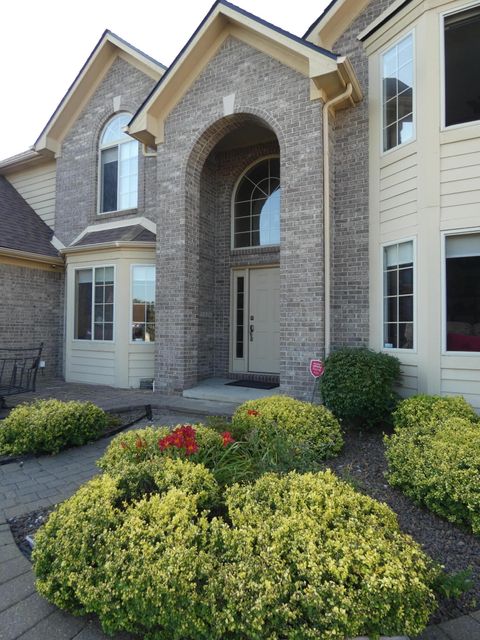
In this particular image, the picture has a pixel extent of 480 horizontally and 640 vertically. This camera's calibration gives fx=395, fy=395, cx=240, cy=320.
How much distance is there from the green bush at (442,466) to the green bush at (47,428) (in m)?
3.69

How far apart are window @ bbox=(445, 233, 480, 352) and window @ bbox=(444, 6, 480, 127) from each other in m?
1.77

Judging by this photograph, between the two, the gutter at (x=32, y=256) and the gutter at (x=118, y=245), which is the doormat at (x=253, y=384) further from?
the gutter at (x=32, y=256)

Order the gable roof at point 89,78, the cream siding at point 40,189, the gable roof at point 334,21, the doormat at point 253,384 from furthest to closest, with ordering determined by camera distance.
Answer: the cream siding at point 40,189 < the gable roof at point 89,78 < the doormat at point 253,384 < the gable roof at point 334,21

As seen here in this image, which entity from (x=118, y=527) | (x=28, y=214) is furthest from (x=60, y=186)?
(x=118, y=527)

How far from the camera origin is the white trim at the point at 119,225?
9.46 m

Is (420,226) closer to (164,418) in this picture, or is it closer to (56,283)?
(164,418)

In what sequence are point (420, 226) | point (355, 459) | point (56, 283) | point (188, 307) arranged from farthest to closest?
point (56, 283), point (188, 307), point (420, 226), point (355, 459)

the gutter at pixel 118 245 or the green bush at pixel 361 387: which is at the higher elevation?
the gutter at pixel 118 245

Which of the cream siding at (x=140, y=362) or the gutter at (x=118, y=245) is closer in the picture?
the gutter at (x=118, y=245)

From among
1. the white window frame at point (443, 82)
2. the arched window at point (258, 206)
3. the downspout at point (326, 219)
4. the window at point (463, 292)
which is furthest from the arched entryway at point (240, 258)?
the window at point (463, 292)

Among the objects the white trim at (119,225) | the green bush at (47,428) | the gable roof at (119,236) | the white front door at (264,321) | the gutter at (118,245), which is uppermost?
the white trim at (119,225)

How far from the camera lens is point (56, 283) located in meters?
10.9

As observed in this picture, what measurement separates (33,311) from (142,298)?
11.2 feet

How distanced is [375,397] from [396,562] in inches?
136
